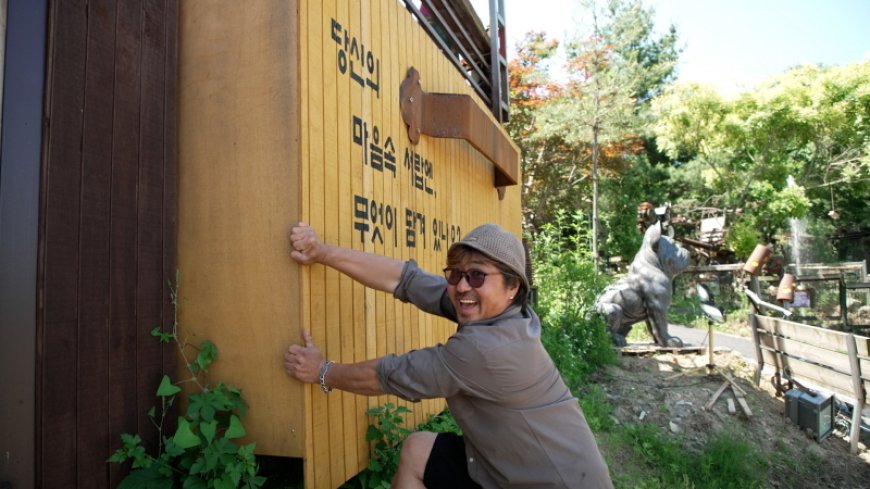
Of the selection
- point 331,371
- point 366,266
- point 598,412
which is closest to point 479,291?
point 366,266

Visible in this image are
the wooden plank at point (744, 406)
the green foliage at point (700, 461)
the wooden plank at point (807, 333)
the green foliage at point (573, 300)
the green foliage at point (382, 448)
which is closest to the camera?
the green foliage at point (382, 448)

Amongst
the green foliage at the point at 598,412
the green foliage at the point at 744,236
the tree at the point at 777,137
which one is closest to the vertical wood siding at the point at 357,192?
the green foliage at the point at 598,412

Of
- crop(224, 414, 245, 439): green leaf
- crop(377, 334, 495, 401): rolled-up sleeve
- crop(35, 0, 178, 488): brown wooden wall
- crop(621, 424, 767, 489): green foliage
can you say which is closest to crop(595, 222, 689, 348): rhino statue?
crop(621, 424, 767, 489): green foliage

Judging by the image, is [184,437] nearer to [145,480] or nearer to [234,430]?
[234,430]

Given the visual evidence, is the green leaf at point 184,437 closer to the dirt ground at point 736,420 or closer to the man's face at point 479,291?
the man's face at point 479,291

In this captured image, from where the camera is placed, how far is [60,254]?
1690 millimetres

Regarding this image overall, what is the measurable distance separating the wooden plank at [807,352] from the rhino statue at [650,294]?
150cm

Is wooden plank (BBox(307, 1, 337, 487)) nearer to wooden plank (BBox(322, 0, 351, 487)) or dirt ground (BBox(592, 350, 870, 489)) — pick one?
wooden plank (BBox(322, 0, 351, 487))

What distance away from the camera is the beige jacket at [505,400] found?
6.25 ft

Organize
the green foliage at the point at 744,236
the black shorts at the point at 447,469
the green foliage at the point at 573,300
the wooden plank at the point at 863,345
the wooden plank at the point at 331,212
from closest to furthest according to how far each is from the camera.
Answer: the black shorts at the point at 447,469
the wooden plank at the point at 331,212
the wooden plank at the point at 863,345
the green foliage at the point at 573,300
the green foliage at the point at 744,236

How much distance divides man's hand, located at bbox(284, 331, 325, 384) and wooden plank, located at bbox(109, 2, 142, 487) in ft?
1.89

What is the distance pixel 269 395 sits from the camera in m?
2.08

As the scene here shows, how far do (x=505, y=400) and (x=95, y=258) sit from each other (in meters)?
1.56

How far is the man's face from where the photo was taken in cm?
209
